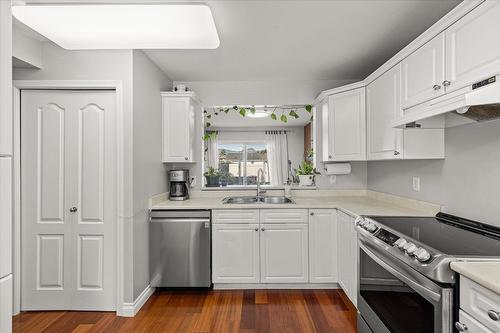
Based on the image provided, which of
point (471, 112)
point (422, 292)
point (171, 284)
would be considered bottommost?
point (171, 284)

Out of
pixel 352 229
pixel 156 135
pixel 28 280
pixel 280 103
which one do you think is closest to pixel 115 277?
pixel 28 280

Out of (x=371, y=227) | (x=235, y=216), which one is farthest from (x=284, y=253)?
(x=371, y=227)

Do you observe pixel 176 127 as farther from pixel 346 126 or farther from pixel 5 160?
pixel 5 160

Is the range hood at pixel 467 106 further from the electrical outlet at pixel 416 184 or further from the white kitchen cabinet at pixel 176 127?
the white kitchen cabinet at pixel 176 127

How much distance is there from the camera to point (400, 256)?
4.90 ft

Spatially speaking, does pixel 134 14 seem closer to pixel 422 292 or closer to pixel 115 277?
pixel 115 277

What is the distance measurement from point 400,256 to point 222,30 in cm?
201

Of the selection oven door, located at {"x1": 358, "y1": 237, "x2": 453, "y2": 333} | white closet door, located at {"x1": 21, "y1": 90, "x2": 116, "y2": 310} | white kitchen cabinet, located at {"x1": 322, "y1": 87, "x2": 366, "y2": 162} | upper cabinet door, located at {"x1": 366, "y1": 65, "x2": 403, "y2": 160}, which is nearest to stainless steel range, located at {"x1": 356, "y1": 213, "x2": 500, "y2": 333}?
oven door, located at {"x1": 358, "y1": 237, "x2": 453, "y2": 333}

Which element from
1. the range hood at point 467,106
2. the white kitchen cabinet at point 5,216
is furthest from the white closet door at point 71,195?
the range hood at point 467,106

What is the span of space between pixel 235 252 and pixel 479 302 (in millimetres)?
2163

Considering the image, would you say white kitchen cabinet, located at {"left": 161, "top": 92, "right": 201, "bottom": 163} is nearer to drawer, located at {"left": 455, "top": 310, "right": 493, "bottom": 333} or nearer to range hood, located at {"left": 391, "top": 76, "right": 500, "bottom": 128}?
range hood, located at {"left": 391, "top": 76, "right": 500, "bottom": 128}

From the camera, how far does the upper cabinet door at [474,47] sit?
53.7 inches

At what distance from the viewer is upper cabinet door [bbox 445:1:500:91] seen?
53.7 inches

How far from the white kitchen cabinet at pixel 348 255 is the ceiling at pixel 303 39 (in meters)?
1.56
